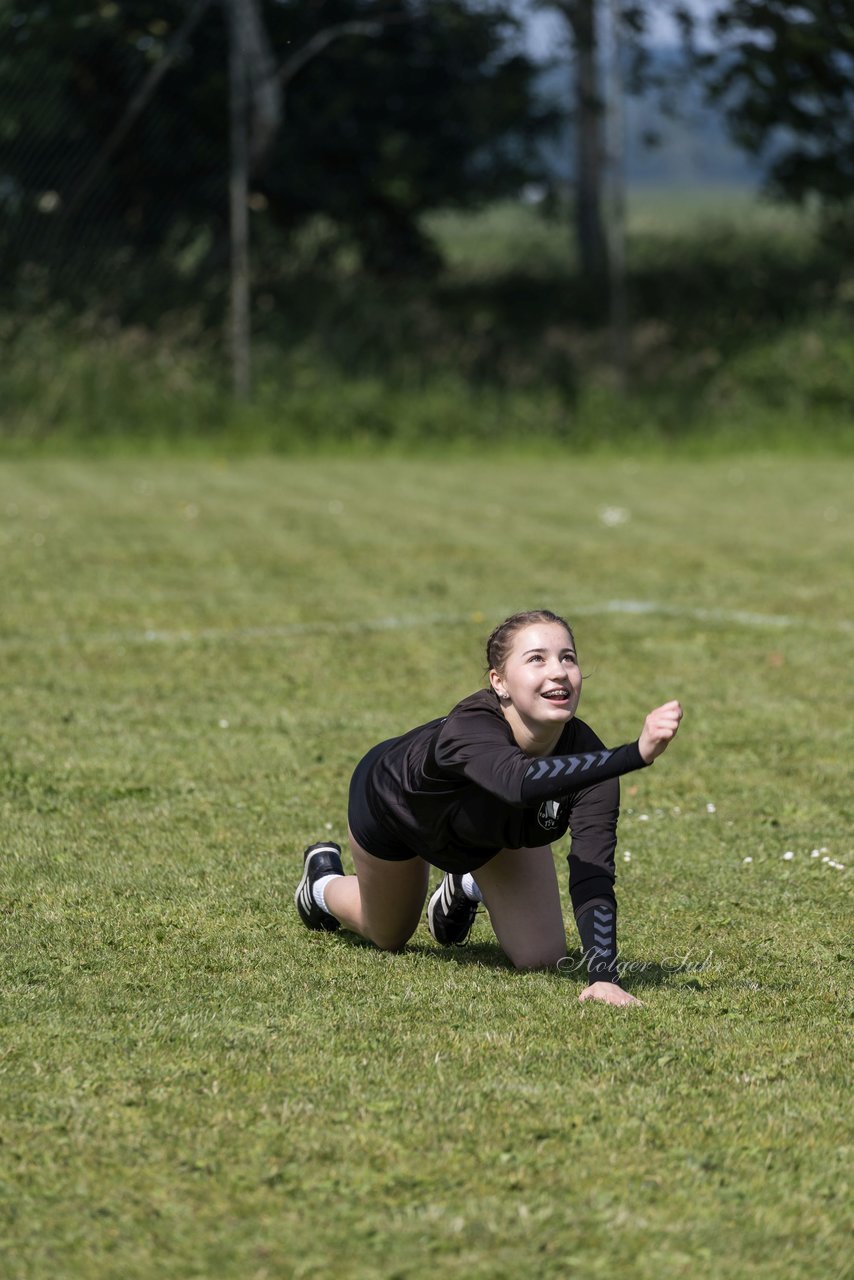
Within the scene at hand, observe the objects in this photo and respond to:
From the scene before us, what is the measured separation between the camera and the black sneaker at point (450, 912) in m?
5.27

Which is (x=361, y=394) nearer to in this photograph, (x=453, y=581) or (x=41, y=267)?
(x=41, y=267)

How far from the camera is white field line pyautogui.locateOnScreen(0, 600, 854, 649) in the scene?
31.9ft

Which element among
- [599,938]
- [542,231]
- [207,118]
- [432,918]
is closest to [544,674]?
[599,938]

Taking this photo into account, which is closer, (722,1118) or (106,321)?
(722,1118)

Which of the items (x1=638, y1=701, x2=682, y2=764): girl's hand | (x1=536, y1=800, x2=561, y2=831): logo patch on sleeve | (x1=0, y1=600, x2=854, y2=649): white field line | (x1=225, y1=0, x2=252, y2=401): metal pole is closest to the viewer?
(x1=638, y1=701, x2=682, y2=764): girl's hand

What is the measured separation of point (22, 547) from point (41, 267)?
8.41m

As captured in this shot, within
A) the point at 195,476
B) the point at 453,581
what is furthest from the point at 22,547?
the point at 195,476

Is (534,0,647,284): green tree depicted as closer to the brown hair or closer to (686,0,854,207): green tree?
(686,0,854,207): green tree

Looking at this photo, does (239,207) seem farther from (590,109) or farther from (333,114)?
(590,109)

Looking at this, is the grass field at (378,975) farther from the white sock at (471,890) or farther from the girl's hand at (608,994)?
the white sock at (471,890)

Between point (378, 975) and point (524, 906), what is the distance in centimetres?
47

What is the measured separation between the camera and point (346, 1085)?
4.04 metres

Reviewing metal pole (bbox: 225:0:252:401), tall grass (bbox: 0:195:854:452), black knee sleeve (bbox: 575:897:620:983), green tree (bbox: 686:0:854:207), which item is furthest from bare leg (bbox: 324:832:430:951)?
green tree (bbox: 686:0:854:207)

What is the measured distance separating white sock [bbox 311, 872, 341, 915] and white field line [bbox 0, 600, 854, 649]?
4.44 metres
